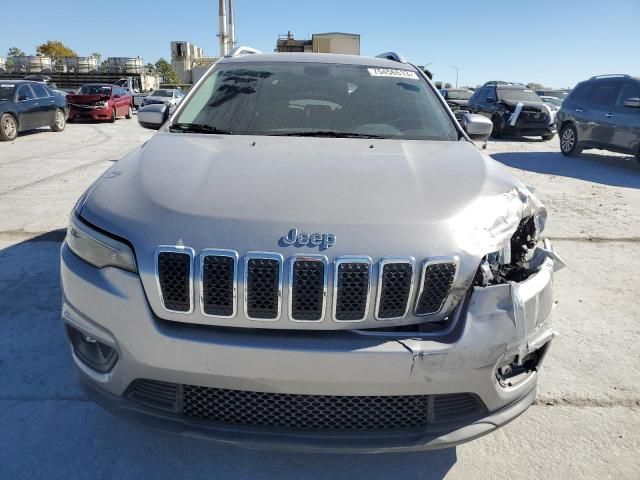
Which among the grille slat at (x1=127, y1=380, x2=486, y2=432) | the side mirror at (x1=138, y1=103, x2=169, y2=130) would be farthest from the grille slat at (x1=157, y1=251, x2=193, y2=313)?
the side mirror at (x1=138, y1=103, x2=169, y2=130)

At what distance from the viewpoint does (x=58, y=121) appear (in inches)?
609

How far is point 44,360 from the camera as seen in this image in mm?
2805

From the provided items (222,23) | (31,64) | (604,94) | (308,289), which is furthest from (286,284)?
(31,64)

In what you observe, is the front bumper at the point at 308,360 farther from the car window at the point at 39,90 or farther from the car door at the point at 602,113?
the car window at the point at 39,90

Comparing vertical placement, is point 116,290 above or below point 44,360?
above

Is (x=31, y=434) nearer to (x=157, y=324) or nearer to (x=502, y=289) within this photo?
(x=157, y=324)

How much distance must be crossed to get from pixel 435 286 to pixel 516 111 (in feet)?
47.2

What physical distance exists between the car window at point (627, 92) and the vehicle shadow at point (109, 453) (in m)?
9.92

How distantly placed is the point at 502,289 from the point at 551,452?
37.1 inches

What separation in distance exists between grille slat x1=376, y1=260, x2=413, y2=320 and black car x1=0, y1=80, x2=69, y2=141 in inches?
552

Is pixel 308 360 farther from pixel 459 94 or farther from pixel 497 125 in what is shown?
pixel 459 94

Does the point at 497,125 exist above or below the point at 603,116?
below

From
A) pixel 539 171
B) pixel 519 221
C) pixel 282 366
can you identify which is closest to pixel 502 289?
pixel 519 221

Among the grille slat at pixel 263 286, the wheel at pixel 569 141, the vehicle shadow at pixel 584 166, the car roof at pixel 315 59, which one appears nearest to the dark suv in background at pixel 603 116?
the wheel at pixel 569 141
